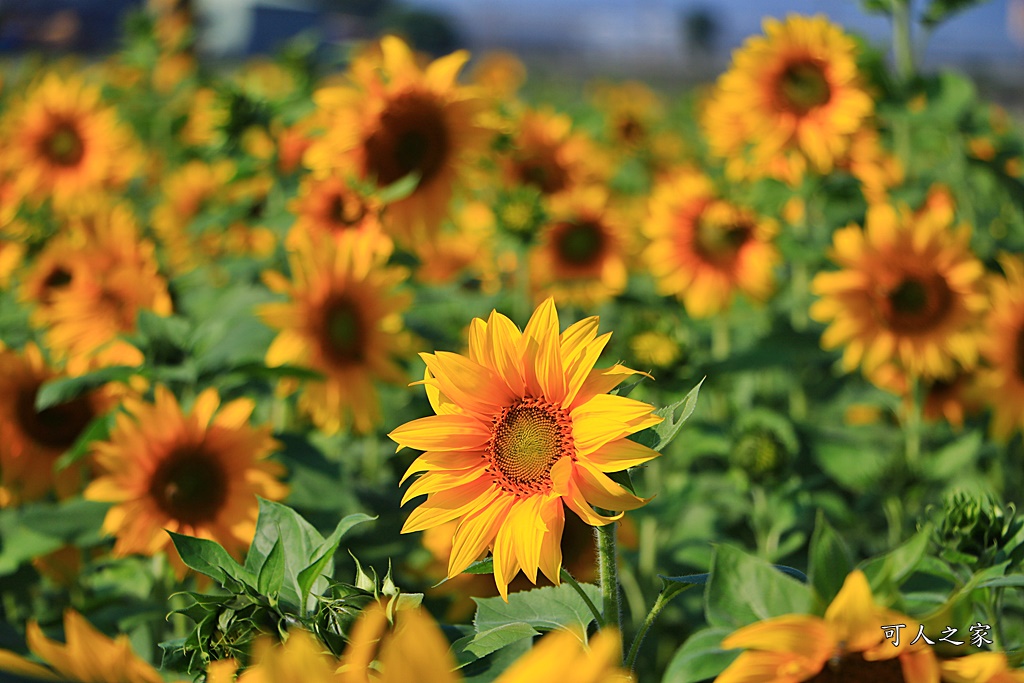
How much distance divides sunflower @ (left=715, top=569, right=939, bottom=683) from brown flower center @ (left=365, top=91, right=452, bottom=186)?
1555 millimetres

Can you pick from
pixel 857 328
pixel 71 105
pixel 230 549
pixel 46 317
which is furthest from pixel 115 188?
pixel 857 328

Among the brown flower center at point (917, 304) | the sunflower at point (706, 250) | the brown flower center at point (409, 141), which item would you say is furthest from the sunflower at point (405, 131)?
the brown flower center at point (917, 304)

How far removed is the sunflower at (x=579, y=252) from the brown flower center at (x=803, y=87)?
0.55 m

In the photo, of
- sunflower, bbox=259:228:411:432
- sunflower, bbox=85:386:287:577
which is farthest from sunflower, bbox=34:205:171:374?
sunflower, bbox=85:386:287:577

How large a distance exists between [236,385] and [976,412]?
5.22ft

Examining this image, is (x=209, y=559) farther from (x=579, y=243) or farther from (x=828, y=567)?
(x=579, y=243)

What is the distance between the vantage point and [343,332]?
182cm

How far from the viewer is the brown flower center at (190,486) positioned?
138 centimetres

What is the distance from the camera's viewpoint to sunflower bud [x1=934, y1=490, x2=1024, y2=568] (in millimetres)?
909

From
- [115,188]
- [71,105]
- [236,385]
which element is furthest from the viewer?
[115,188]

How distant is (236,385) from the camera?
6.01 ft

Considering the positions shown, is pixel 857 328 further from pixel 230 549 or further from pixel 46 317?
pixel 46 317

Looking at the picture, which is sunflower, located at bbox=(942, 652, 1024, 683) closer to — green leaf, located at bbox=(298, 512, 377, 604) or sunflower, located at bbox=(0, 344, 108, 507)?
green leaf, located at bbox=(298, 512, 377, 604)

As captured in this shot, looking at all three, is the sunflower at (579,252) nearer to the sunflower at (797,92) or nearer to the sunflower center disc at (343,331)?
the sunflower at (797,92)
